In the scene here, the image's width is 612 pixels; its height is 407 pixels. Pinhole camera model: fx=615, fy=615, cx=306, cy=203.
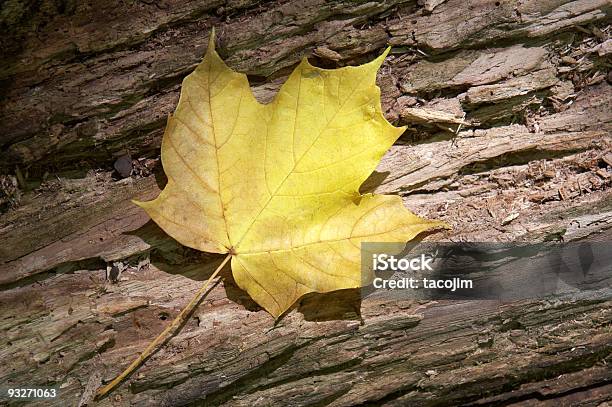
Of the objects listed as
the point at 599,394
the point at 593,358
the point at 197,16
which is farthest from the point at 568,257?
the point at 197,16

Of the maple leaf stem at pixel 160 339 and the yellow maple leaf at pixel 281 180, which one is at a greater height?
the yellow maple leaf at pixel 281 180

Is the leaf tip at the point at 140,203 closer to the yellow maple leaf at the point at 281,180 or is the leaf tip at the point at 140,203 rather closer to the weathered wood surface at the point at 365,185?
the yellow maple leaf at the point at 281,180

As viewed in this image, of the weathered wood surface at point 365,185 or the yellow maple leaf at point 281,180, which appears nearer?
the yellow maple leaf at point 281,180

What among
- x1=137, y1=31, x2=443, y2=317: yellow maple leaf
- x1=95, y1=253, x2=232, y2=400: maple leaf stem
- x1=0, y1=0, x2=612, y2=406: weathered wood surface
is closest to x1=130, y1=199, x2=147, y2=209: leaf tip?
x1=137, y1=31, x2=443, y2=317: yellow maple leaf

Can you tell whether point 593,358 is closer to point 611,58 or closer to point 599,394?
point 599,394

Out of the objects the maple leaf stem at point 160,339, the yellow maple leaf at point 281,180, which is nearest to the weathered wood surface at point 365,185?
the maple leaf stem at point 160,339
